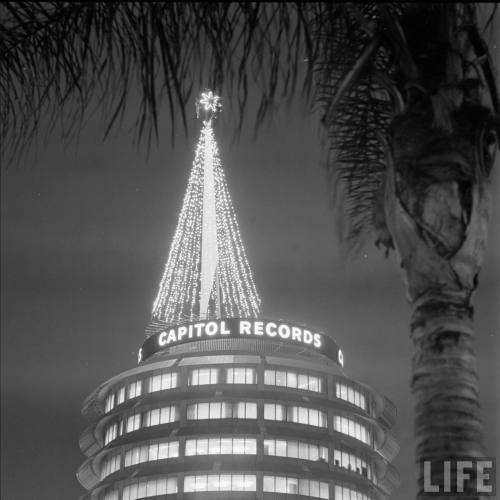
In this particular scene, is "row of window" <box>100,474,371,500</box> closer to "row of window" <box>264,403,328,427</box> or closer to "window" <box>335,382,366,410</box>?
"row of window" <box>264,403,328,427</box>

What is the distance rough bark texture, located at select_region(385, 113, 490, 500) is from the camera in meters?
7.14

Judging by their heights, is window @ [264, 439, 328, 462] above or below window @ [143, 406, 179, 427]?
below

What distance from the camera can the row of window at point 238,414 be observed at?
357 feet

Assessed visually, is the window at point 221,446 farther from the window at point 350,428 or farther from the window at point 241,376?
the window at point 350,428

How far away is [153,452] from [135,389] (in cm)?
917

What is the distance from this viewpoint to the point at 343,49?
8.63 metres

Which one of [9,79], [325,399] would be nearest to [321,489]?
[325,399]

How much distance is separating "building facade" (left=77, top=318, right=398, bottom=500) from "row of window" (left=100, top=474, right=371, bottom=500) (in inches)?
3.9

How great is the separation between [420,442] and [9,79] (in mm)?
5356

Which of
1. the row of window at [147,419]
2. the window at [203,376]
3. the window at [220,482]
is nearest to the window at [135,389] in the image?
the row of window at [147,419]

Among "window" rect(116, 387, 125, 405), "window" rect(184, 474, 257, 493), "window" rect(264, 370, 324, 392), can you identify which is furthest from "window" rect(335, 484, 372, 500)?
"window" rect(116, 387, 125, 405)

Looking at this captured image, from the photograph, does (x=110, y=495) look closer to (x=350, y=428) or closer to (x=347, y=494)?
(x=347, y=494)

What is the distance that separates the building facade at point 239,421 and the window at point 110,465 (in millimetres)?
112

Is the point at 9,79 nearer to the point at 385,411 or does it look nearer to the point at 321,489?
the point at 321,489
